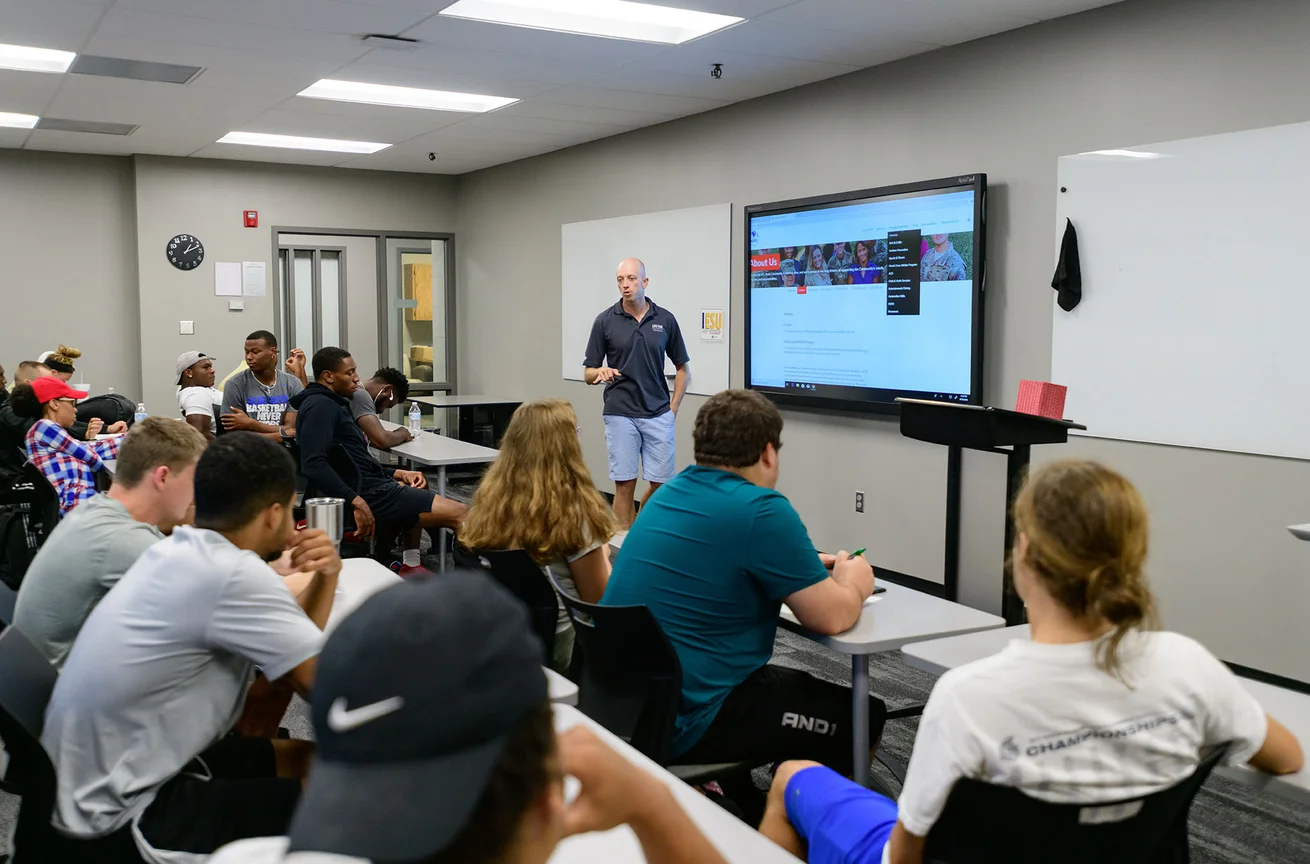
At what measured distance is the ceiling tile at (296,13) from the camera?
14.5 feet

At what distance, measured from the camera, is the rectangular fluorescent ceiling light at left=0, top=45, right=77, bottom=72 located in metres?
5.39

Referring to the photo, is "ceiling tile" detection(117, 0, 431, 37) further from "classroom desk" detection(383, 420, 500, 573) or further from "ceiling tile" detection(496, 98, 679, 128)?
"classroom desk" detection(383, 420, 500, 573)

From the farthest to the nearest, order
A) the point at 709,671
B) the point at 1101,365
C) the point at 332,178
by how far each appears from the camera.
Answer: the point at 332,178
the point at 1101,365
the point at 709,671

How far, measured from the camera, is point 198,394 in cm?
620

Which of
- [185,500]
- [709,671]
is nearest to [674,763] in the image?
[709,671]

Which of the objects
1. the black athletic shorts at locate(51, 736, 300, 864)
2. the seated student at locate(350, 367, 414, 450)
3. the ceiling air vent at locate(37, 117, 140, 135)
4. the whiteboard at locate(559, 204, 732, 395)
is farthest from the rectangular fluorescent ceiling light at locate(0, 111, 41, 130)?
the black athletic shorts at locate(51, 736, 300, 864)

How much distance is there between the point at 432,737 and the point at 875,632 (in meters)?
1.81

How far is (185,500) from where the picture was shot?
2469 mm

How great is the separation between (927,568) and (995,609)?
16.8 inches

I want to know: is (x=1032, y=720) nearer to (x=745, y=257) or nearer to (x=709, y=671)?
→ (x=709, y=671)

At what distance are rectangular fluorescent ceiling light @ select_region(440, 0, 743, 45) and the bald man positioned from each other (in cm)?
167

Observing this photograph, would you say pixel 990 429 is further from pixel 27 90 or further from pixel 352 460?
pixel 27 90

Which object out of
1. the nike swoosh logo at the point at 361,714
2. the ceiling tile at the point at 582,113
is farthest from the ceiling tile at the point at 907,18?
the nike swoosh logo at the point at 361,714

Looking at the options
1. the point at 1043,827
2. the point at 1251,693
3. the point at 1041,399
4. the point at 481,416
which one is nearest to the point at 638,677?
the point at 1043,827
